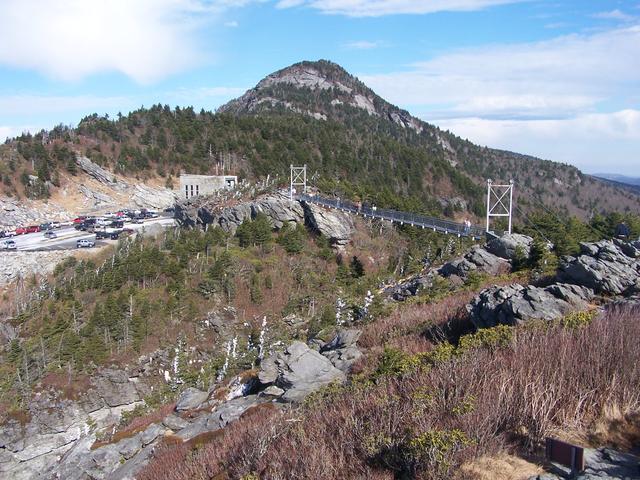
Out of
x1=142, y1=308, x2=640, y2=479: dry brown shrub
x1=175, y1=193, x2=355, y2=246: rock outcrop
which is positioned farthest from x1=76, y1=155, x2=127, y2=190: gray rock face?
x1=142, y1=308, x2=640, y2=479: dry brown shrub

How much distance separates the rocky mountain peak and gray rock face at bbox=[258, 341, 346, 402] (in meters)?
99.3

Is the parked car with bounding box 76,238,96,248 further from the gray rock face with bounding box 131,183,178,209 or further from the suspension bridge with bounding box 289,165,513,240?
the gray rock face with bounding box 131,183,178,209

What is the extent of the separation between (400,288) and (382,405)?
14.4 m

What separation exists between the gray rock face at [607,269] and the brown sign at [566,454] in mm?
7112

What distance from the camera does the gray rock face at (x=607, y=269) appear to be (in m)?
10.4

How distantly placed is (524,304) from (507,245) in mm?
9446

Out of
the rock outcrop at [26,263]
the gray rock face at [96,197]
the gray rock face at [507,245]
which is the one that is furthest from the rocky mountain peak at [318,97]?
the gray rock face at [507,245]

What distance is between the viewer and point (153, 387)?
23.0 m

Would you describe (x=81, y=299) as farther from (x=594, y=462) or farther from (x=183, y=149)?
(x=183, y=149)

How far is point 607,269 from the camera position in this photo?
423 inches

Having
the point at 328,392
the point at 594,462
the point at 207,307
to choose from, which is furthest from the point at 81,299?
the point at 594,462

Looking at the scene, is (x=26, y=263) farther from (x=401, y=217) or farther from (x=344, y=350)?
(x=344, y=350)

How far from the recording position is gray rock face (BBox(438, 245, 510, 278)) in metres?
17.3

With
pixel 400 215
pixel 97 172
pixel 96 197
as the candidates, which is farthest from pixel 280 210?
pixel 97 172
